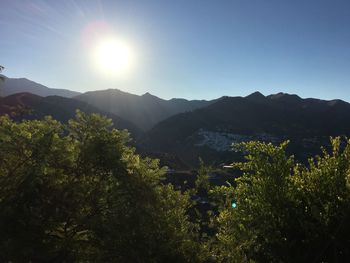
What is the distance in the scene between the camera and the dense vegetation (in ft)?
39.5

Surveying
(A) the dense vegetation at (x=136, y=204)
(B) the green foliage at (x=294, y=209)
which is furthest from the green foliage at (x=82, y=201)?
(B) the green foliage at (x=294, y=209)

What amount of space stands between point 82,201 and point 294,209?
9646mm

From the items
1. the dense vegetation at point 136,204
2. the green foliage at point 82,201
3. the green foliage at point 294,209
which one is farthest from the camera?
the green foliage at point 82,201

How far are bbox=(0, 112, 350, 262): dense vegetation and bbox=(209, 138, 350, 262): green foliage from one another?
3cm

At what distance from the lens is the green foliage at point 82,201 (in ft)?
48.6

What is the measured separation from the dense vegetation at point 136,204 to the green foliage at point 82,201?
5cm

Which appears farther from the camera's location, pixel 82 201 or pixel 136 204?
pixel 82 201

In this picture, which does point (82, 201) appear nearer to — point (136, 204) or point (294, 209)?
point (136, 204)

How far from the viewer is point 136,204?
51.1 feet

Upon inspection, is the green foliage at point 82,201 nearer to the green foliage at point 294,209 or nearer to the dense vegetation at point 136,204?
the dense vegetation at point 136,204

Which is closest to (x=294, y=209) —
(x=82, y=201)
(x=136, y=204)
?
(x=136, y=204)

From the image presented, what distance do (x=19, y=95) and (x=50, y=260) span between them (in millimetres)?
174072

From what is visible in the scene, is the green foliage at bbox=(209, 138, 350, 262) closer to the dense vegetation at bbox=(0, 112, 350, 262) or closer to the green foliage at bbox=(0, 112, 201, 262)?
the dense vegetation at bbox=(0, 112, 350, 262)

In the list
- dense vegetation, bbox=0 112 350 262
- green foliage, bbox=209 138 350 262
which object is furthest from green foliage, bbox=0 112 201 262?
green foliage, bbox=209 138 350 262
